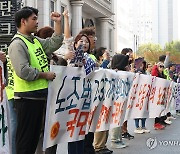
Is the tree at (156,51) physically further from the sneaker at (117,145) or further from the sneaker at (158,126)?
the sneaker at (117,145)

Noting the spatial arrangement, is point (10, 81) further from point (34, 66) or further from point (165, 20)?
point (165, 20)

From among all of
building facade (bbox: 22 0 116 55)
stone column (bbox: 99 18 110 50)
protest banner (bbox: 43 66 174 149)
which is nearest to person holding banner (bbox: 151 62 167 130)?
protest banner (bbox: 43 66 174 149)

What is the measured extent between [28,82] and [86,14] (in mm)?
37508

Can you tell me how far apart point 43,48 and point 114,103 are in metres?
2.68

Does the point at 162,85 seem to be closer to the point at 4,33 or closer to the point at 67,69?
the point at 4,33

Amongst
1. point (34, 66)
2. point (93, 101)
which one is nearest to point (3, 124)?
point (34, 66)

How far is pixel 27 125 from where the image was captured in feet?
14.7

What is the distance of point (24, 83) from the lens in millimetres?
4559

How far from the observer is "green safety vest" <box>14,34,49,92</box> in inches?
179

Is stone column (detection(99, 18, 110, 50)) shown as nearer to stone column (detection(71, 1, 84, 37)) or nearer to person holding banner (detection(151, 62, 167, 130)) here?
stone column (detection(71, 1, 84, 37))

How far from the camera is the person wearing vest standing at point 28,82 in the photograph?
4.45 metres

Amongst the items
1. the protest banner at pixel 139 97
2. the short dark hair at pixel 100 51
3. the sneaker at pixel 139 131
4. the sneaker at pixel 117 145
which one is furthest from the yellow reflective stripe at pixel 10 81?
the sneaker at pixel 139 131

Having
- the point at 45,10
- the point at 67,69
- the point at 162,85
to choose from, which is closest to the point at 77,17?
the point at 45,10

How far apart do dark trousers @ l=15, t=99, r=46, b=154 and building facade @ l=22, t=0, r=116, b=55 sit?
2005 cm
